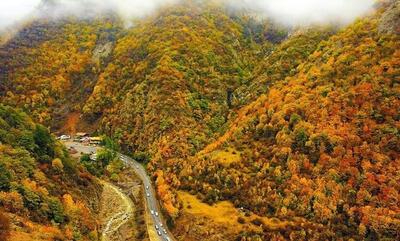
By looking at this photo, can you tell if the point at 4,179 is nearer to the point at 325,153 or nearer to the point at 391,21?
the point at 325,153

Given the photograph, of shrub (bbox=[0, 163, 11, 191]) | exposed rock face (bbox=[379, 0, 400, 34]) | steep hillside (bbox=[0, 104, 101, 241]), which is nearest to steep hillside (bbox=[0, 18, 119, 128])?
steep hillside (bbox=[0, 104, 101, 241])

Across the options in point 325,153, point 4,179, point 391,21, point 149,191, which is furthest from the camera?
point 391,21

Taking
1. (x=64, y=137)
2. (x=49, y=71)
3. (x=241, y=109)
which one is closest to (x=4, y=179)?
(x=241, y=109)

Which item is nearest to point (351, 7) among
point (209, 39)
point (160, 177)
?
point (209, 39)

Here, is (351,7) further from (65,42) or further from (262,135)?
(65,42)

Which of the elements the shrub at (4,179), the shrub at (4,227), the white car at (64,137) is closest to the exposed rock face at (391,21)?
the shrub at (4,179)

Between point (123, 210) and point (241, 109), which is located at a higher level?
point (241, 109)

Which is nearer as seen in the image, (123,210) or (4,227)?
(4,227)
